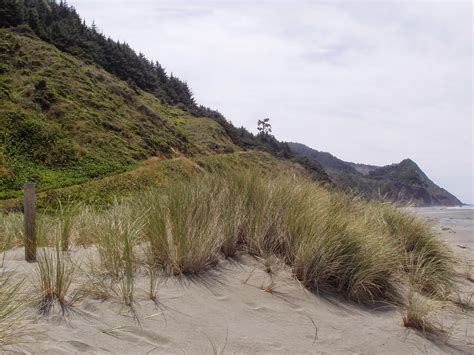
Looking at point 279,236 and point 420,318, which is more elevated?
point 279,236

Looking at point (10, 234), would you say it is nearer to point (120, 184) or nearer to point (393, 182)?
point (120, 184)

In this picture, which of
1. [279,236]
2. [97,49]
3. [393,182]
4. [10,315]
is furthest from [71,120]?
[393,182]

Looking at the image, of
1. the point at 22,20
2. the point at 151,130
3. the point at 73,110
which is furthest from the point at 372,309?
the point at 22,20

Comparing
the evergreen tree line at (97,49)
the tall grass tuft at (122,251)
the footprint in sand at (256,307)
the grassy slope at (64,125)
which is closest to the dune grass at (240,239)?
the tall grass tuft at (122,251)

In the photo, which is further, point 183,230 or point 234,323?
point 183,230

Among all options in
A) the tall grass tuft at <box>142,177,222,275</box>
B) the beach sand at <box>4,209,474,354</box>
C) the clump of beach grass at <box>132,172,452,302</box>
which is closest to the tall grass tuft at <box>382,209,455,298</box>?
the clump of beach grass at <box>132,172,452,302</box>

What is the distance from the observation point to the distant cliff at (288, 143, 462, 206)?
35.5 ft

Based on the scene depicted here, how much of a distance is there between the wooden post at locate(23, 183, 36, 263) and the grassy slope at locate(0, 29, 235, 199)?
716 inches

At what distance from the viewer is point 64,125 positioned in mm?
33062

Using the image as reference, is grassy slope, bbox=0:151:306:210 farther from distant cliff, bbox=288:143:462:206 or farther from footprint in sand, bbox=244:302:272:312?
footprint in sand, bbox=244:302:272:312

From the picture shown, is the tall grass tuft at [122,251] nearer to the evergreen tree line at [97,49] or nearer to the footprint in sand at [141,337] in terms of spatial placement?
the footprint in sand at [141,337]

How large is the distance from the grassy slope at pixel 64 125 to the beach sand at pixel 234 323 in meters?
19.7

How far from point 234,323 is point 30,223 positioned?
2.64 meters

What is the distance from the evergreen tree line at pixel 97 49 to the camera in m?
55.0
